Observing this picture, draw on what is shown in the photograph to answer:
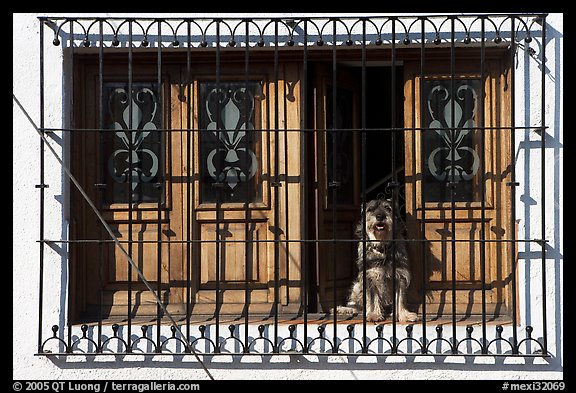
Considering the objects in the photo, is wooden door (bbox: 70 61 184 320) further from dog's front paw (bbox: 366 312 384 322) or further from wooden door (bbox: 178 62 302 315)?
dog's front paw (bbox: 366 312 384 322)

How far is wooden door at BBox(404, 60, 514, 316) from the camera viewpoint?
6949mm

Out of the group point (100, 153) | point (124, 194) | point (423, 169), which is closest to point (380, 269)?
point (423, 169)

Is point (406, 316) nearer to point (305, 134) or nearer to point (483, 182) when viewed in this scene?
point (483, 182)

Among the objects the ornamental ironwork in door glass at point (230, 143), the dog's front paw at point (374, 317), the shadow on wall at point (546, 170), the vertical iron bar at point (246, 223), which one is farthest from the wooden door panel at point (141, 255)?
the shadow on wall at point (546, 170)

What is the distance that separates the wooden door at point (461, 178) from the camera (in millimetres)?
6949

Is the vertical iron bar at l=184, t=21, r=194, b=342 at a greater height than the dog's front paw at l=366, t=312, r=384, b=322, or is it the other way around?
the vertical iron bar at l=184, t=21, r=194, b=342

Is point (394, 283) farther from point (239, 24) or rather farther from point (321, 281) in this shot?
point (239, 24)

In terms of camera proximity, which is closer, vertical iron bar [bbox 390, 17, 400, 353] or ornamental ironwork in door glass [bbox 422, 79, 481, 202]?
vertical iron bar [bbox 390, 17, 400, 353]

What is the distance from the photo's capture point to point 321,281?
7203mm

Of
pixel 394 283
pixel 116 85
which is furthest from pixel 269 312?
pixel 116 85

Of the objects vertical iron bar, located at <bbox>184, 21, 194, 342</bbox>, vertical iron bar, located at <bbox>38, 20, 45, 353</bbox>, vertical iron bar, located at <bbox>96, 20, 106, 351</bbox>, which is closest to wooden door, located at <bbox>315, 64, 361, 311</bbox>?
vertical iron bar, located at <bbox>184, 21, 194, 342</bbox>

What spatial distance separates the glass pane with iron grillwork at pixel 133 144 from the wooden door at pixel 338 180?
4.10ft

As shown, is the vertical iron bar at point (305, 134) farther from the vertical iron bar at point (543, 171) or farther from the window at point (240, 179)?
the vertical iron bar at point (543, 171)

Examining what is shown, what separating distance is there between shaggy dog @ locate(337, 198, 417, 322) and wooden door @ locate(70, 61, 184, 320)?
1.38 metres
